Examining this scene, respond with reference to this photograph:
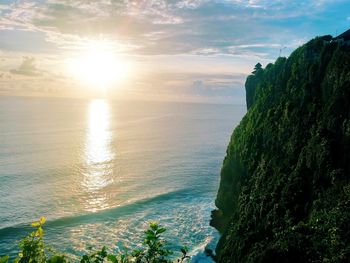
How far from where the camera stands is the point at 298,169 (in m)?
46.0

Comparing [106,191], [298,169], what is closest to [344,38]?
[298,169]

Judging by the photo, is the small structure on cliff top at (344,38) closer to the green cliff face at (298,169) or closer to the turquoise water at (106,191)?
the green cliff face at (298,169)

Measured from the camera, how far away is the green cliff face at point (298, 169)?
3662cm

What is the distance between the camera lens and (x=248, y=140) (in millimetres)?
64875

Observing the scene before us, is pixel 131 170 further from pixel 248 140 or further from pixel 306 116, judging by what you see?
pixel 306 116

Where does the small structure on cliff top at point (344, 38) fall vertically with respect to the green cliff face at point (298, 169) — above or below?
above

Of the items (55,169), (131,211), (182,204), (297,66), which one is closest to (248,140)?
(297,66)

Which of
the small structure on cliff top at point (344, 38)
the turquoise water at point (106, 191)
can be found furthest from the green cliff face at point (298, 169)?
the turquoise water at point (106, 191)

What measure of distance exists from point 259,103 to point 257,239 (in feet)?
97.5

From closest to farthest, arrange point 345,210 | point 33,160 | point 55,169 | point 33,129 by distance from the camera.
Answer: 1. point 345,210
2. point 55,169
3. point 33,160
4. point 33,129

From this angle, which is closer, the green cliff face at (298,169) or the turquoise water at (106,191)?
the green cliff face at (298,169)

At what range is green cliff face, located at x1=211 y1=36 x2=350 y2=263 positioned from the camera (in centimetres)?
3662

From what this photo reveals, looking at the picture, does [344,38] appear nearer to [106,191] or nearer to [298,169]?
[298,169]

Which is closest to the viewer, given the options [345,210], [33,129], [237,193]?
[345,210]
